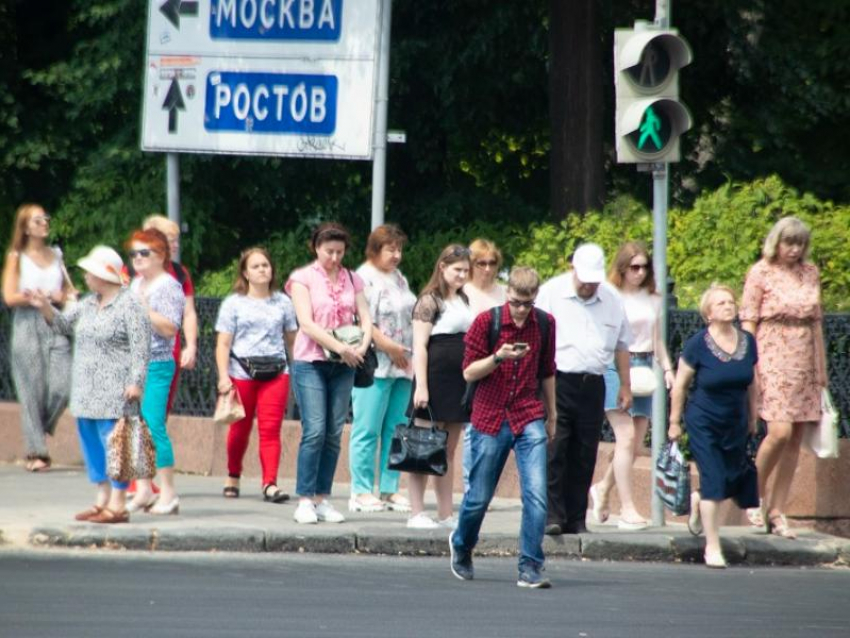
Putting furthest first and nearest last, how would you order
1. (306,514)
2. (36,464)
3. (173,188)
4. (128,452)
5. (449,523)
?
(173,188) → (36,464) → (449,523) → (306,514) → (128,452)

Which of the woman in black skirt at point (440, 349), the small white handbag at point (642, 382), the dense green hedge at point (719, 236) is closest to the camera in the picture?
the woman in black skirt at point (440, 349)

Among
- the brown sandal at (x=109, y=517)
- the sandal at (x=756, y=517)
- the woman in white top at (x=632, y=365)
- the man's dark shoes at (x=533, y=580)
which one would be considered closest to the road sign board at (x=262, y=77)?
the woman in white top at (x=632, y=365)

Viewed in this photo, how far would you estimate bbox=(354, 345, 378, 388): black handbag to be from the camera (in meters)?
12.7

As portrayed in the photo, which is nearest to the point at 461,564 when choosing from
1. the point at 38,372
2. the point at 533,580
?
the point at 533,580

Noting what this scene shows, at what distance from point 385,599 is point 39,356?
6.07 m

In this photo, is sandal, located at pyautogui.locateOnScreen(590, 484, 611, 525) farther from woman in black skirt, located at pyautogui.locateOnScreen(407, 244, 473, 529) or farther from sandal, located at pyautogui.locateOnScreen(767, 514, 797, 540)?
woman in black skirt, located at pyautogui.locateOnScreen(407, 244, 473, 529)

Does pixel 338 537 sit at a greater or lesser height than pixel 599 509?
lesser

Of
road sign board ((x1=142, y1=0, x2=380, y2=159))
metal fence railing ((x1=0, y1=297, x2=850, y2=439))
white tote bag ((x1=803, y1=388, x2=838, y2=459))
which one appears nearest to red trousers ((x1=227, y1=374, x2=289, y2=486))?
metal fence railing ((x1=0, y1=297, x2=850, y2=439))

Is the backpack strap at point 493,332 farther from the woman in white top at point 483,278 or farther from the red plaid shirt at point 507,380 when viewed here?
the woman in white top at point 483,278

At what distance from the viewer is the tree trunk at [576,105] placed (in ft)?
61.9

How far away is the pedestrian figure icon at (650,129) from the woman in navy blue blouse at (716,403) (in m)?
1.05

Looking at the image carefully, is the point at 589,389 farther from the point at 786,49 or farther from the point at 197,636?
the point at 786,49

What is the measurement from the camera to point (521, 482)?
10891 mm

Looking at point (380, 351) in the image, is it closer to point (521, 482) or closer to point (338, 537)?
point (338, 537)
